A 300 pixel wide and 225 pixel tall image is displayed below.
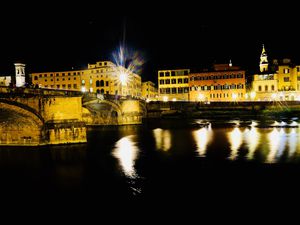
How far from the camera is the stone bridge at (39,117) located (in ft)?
83.5

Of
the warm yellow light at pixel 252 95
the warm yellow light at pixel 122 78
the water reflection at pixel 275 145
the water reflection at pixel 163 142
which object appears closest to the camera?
the water reflection at pixel 275 145

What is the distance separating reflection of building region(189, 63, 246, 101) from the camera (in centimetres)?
7800

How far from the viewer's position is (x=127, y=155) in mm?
26672

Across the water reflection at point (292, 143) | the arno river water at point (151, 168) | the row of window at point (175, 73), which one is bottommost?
the arno river water at point (151, 168)

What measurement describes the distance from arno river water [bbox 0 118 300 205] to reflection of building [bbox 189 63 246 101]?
151ft

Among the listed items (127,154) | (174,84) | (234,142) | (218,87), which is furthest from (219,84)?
(127,154)

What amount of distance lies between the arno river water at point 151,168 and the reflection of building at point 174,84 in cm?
5093

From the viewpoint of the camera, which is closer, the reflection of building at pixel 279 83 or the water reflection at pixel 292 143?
→ the water reflection at pixel 292 143

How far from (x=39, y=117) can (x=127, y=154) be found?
8.49m

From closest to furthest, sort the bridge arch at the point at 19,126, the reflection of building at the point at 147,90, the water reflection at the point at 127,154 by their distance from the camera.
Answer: the water reflection at the point at 127,154, the bridge arch at the point at 19,126, the reflection of building at the point at 147,90

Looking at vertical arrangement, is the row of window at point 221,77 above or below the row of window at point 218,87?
above

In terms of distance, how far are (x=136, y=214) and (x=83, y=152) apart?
14.9 meters

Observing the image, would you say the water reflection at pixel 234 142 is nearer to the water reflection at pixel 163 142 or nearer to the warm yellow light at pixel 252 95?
the water reflection at pixel 163 142

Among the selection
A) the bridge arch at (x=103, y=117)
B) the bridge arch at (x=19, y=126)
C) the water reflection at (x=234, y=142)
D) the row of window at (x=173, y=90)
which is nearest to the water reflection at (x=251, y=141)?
the water reflection at (x=234, y=142)
